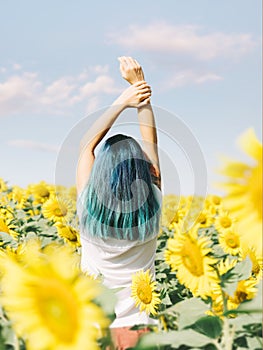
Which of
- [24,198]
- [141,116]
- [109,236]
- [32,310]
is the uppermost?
[24,198]

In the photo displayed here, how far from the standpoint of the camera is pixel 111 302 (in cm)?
105

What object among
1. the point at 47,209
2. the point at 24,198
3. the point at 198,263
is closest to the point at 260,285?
the point at 198,263

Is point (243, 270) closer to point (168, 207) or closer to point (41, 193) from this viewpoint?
point (168, 207)

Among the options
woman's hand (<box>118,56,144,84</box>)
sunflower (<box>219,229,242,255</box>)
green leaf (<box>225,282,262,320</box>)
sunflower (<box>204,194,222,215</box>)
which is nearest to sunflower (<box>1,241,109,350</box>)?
green leaf (<box>225,282,262,320</box>)

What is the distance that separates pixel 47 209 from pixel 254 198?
151 inches

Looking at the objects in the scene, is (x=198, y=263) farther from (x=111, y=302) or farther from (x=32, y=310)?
(x=32, y=310)

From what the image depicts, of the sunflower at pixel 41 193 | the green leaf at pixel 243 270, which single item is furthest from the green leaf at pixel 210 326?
the sunflower at pixel 41 193

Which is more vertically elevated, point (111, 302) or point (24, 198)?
point (24, 198)

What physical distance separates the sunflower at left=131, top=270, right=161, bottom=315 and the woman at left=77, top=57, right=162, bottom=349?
0.36m

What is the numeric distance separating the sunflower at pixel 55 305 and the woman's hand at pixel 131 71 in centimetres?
170

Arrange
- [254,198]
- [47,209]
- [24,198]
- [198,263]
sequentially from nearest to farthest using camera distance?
[254,198] → [198,263] → [47,209] → [24,198]

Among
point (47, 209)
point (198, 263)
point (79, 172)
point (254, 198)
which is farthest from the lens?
point (47, 209)

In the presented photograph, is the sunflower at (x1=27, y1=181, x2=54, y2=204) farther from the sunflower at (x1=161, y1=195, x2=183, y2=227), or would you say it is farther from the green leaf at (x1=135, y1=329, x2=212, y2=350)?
the green leaf at (x1=135, y1=329, x2=212, y2=350)

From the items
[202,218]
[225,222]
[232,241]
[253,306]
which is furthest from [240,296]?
[202,218]
